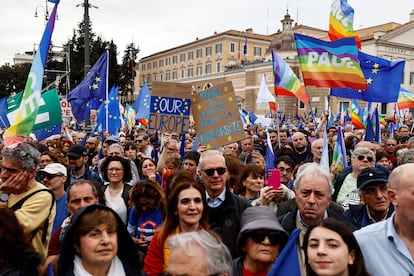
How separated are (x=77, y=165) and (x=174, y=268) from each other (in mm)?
4175

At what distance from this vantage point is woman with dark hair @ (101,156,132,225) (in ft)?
15.1

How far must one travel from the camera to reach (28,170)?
125 inches

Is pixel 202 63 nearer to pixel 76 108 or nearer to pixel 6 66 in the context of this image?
pixel 6 66

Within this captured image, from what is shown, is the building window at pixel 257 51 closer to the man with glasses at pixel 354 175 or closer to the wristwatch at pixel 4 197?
the man with glasses at pixel 354 175

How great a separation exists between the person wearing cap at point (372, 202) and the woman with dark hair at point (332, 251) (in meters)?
1.16

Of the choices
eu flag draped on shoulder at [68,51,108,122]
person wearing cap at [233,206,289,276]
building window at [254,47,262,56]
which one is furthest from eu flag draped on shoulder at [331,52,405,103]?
building window at [254,47,262,56]

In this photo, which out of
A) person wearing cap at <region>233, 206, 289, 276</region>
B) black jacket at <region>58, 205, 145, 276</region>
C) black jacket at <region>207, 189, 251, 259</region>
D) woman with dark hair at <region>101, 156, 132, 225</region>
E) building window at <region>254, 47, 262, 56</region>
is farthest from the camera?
building window at <region>254, 47, 262, 56</region>

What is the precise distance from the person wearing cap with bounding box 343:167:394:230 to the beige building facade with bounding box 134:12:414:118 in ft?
121

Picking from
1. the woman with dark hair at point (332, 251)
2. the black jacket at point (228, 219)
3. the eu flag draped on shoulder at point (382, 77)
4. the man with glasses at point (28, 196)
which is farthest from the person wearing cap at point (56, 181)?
the eu flag draped on shoulder at point (382, 77)

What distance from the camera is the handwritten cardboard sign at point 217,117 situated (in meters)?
5.96

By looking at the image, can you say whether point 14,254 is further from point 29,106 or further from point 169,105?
point 169,105

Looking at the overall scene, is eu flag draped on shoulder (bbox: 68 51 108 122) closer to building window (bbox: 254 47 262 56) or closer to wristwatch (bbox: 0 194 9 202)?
wristwatch (bbox: 0 194 9 202)

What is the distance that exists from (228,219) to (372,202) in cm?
125

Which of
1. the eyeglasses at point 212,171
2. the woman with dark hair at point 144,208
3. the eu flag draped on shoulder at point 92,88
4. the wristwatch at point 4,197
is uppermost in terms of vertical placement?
the eu flag draped on shoulder at point 92,88
